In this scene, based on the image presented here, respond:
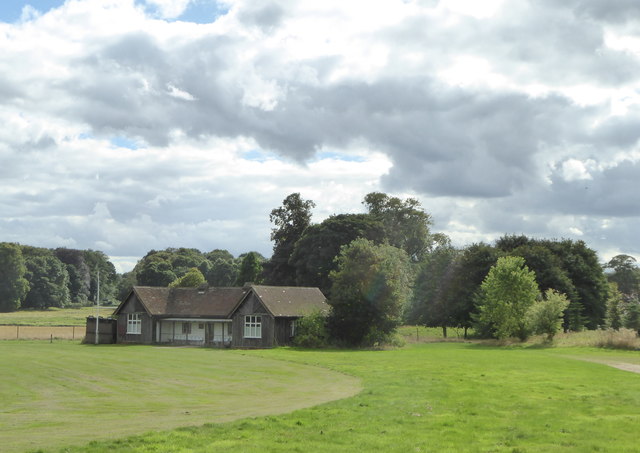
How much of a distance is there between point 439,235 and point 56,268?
250 ft

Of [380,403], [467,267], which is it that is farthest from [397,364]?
[467,267]

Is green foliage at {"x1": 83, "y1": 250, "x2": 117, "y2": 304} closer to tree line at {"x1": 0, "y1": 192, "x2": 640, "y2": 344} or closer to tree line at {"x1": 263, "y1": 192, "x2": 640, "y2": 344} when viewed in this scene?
tree line at {"x1": 0, "y1": 192, "x2": 640, "y2": 344}

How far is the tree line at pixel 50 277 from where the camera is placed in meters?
117

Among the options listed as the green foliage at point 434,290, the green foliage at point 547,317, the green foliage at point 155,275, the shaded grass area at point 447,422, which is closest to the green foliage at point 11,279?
the green foliage at point 155,275

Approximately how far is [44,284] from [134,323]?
2850 inches

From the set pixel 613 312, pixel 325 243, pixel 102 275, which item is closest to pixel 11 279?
pixel 102 275

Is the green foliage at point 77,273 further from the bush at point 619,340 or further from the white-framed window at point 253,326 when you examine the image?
the bush at point 619,340

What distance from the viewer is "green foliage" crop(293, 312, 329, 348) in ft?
181

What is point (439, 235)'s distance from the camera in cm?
10138

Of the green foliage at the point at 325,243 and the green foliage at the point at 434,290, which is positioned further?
the green foliage at the point at 325,243

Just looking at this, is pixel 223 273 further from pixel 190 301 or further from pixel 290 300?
pixel 290 300

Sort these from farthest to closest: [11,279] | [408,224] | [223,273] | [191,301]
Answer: [223,273] → [11,279] → [408,224] → [191,301]

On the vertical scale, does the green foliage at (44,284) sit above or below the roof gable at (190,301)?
above

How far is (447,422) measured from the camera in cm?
1548
